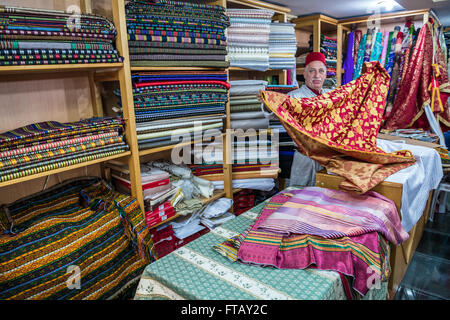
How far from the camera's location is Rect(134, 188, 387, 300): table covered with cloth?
107 centimetres

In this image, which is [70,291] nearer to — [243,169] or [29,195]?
[29,195]

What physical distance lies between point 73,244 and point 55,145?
18.6 inches

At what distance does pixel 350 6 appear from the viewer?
9.93ft

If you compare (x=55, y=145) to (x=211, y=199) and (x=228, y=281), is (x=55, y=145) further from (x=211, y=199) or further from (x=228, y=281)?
(x=211, y=199)

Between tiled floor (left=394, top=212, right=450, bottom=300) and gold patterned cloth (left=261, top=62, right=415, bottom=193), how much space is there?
0.91 meters

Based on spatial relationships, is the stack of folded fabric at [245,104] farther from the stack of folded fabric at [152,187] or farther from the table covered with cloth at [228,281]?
the table covered with cloth at [228,281]

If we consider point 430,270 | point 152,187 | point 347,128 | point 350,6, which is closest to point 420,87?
point 350,6

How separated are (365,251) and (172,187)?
1.24m

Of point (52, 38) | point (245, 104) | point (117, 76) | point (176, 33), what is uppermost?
point (176, 33)

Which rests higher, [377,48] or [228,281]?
[377,48]

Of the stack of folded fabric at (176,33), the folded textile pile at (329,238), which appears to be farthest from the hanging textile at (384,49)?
the folded textile pile at (329,238)

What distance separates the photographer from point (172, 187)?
2.08 meters

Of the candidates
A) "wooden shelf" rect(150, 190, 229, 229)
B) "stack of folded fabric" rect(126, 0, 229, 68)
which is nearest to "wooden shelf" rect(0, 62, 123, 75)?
"stack of folded fabric" rect(126, 0, 229, 68)
